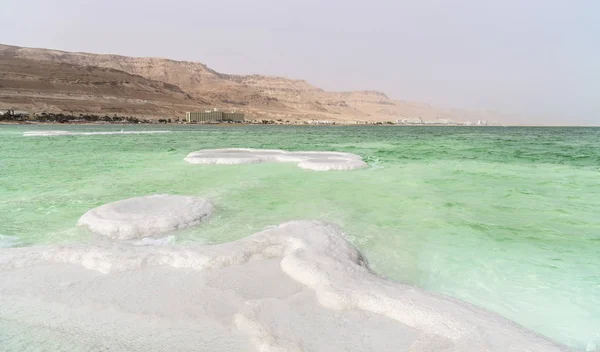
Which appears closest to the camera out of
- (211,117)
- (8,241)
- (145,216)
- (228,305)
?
(228,305)

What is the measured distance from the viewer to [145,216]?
6473 mm

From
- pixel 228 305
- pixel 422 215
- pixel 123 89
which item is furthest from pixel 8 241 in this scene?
pixel 123 89

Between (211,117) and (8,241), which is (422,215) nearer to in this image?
(8,241)

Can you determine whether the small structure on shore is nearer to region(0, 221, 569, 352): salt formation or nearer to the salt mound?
the salt mound

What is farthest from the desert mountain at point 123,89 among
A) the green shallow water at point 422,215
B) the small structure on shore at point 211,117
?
the green shallow water at point 422,215

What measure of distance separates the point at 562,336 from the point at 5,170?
17.5 meters

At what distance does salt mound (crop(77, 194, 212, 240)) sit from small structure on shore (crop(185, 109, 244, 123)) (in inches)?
3860

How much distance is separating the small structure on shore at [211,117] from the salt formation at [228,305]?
332ft

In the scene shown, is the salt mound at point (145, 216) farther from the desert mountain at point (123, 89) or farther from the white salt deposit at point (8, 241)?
the desert mountain at point (123, 89)

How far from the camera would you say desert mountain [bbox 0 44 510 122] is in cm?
8531

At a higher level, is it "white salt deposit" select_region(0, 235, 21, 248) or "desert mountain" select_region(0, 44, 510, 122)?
"desert mountain" select_region(0, 44, 510, 122)

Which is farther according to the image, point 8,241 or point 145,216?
point 145,216

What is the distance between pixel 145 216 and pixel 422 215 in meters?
5.72

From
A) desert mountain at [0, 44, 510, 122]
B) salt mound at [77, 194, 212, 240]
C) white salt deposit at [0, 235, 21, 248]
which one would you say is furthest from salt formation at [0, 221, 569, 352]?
desert mountain at [0, 44, 510, 122]
